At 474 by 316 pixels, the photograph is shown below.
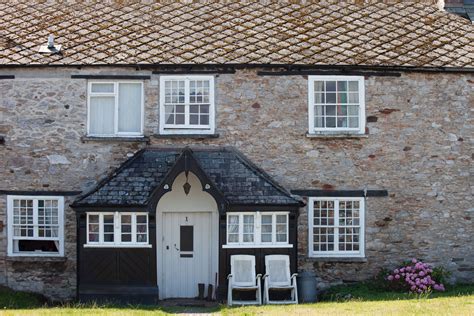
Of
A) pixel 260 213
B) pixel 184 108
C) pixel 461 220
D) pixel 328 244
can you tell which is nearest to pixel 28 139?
pixel 184 108

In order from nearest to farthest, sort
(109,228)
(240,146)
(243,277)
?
(243,277)
(109,228)
(240,146)

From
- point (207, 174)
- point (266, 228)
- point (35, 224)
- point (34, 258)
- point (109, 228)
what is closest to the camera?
point (109, 228)

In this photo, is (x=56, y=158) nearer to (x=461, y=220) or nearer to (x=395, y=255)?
(x=395, y=255)

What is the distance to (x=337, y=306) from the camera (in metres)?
19.8

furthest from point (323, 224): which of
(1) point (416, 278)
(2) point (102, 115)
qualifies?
(2) point (102, 115)

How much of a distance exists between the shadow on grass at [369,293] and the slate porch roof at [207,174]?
245 centimetres

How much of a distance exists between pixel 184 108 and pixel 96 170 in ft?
9.07

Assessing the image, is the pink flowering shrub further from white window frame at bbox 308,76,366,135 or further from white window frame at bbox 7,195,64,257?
white window frame at bbox 7,195,64,257

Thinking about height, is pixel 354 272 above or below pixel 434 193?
below

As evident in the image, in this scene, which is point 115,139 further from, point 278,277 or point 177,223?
point 278,277

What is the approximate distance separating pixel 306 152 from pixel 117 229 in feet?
17.2

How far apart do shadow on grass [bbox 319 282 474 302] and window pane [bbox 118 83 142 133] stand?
6.49 meters

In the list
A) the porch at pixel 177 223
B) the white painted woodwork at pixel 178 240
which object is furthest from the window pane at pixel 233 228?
the white painted woodwork at pixel 178 240

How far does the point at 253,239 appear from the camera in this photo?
72.2ft
